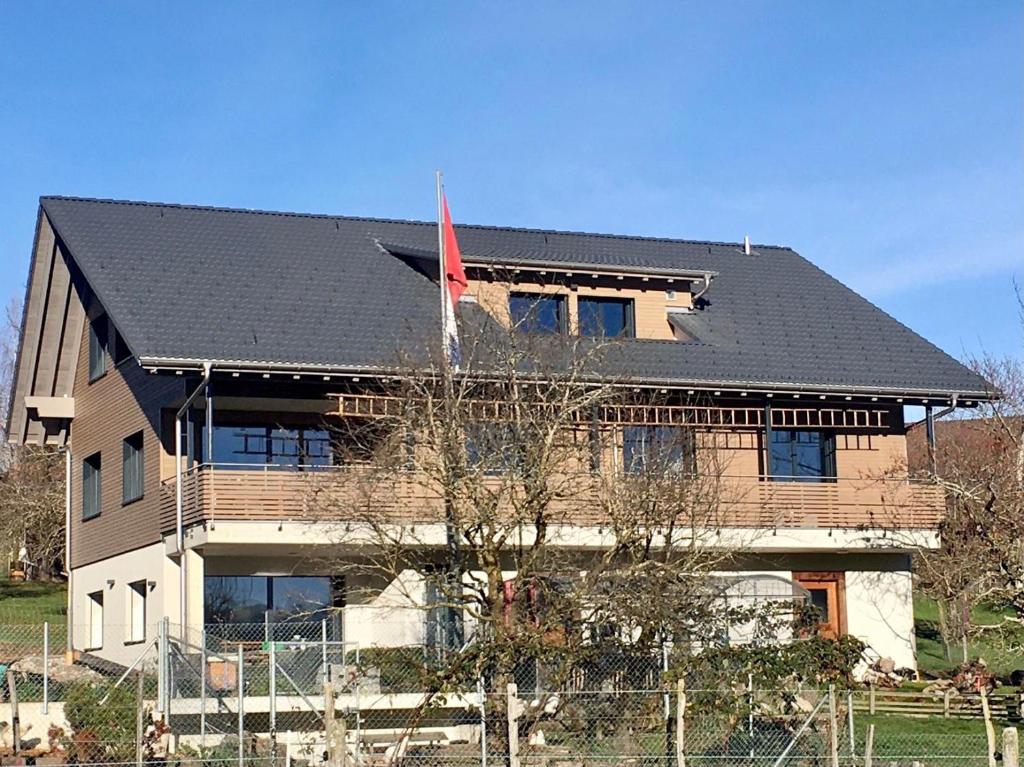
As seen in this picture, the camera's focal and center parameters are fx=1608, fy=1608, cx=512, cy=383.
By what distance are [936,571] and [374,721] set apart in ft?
48.0

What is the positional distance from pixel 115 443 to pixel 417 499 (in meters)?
9.21

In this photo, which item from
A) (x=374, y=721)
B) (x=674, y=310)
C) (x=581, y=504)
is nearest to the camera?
(x=374, y=721)

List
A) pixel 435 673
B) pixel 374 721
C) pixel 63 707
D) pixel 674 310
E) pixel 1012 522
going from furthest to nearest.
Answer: pixel 674 310
pixel 1012 522
pixel 374 721
pixel 63 707
pixel 435 673

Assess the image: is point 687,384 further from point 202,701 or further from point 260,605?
point 202,701

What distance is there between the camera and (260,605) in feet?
92.1

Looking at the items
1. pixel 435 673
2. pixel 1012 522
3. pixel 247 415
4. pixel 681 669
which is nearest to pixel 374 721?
pixel 435 673

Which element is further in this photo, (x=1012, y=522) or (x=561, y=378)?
(x=1012, y=522)

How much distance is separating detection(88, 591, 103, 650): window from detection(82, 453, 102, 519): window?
168cm

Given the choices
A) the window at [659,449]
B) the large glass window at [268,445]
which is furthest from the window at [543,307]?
the window at [659,449]

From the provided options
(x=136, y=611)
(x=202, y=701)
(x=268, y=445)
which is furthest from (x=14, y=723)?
(x=136, y=611)

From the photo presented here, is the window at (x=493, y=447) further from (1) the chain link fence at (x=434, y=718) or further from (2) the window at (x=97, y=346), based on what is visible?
(2) the window at (x=97, y=346)

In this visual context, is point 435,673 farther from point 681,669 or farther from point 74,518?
point 74,518

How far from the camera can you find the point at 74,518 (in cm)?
3434

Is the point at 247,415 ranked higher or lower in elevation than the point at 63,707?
higher
